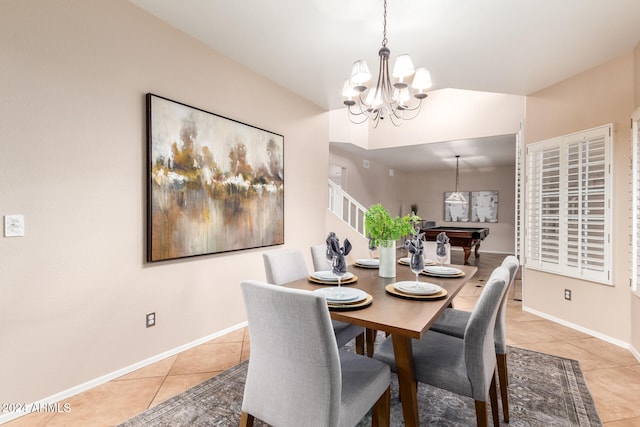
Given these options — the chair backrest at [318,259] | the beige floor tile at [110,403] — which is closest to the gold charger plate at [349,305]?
the chair backrest at [318,259]

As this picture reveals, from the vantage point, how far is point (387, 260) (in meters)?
2.20

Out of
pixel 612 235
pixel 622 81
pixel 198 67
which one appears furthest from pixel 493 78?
pixel 198 67

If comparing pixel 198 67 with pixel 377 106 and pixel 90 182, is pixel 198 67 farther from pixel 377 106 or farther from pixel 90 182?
pixel 377 106

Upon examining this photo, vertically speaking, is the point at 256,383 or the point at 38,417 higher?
the point at 256,383

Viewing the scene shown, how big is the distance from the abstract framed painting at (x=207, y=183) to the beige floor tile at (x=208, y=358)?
32.3 inches

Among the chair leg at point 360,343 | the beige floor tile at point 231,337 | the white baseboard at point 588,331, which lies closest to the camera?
the chair leg at point 360,343

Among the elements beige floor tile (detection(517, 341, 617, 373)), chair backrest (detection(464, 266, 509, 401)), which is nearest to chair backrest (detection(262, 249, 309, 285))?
chair backrest (detection(464, 266, 509, 401))

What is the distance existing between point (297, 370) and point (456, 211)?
9823mm

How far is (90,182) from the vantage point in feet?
6.98

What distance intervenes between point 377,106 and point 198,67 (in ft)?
5.25

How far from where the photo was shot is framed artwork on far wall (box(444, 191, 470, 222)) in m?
9.86

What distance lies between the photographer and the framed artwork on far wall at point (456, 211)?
9.86 meters

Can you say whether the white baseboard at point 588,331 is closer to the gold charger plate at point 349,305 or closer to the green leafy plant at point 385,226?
the green leafy plant at point 385,226

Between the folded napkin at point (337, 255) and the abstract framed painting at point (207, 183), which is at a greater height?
the abstract framed painting at point (207, 183)
